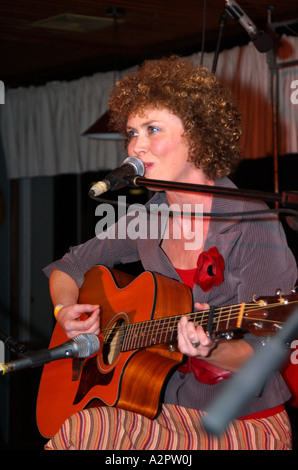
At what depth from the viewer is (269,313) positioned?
1.61m

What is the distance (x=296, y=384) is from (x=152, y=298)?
1.83ft

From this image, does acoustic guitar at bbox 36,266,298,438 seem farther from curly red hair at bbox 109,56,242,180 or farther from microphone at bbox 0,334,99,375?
curly red hair at bbox 109,56,242,180

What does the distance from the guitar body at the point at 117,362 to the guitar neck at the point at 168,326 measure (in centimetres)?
4

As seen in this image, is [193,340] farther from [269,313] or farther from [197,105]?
[197,105]

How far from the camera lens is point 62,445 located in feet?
6.27

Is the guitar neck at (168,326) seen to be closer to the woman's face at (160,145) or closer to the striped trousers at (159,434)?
the striped trousers at (159,434)

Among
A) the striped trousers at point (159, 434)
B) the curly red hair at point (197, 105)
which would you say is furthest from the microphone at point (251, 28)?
the striped trousers at point (159, 434)

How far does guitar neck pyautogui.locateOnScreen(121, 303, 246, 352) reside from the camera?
5.60ft

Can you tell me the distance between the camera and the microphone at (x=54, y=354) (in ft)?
5.04

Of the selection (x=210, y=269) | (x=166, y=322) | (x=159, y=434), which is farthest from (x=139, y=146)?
(x=159, y=434)

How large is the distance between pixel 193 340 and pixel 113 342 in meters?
0.64

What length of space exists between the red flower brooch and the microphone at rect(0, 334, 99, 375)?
50 cm

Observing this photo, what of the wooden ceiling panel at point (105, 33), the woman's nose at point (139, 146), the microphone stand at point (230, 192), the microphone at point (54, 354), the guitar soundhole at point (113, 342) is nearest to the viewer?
the microphone stand at point (230, 192)

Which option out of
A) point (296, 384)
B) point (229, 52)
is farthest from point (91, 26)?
point (296, 384)
